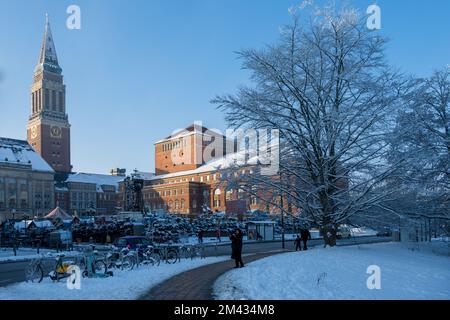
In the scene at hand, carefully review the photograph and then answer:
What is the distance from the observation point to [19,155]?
117375mm

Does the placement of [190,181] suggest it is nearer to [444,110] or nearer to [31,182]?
[31,182]

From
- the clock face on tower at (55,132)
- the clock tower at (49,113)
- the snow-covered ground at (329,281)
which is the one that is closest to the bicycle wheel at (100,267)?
the snow-covered ground at (329,281)

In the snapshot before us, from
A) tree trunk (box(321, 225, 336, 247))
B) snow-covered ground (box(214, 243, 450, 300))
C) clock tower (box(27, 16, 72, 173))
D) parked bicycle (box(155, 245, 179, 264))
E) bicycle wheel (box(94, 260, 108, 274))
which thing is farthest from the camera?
clock tower (box(27, 16, 72, 173))

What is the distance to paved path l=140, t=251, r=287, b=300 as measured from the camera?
12.8m

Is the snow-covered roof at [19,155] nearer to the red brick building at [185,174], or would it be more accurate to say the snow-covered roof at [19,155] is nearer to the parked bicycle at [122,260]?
the red brick building at [185,174]

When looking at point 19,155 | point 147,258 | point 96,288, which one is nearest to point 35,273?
point 96,288

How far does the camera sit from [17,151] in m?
118

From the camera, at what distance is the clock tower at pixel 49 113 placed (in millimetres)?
147000

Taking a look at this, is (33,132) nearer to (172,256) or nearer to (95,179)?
(95,179)

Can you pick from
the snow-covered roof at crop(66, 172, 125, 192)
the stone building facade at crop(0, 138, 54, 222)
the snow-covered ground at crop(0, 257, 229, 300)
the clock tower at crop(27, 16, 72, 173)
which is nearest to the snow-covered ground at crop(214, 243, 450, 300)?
the snow-covered ground at crop(0, 257, 229, 300)

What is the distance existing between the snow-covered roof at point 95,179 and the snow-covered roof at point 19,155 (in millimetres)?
28998

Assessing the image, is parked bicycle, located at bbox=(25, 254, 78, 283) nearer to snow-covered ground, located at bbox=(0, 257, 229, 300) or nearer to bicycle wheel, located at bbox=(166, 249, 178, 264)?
snow-covered ground, located at bbox=(0, 257, 229, 300)

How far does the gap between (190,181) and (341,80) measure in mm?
99930

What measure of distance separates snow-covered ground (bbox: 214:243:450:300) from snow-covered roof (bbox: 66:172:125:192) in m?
142
